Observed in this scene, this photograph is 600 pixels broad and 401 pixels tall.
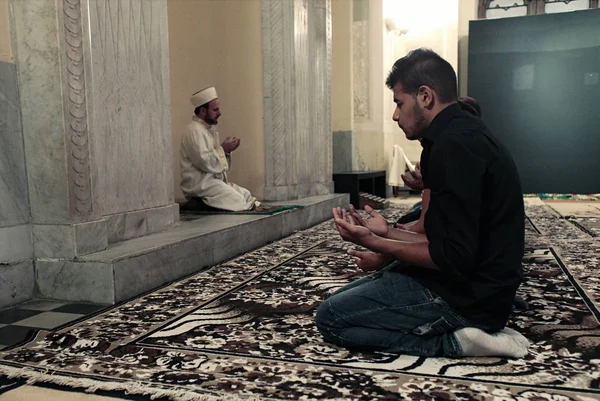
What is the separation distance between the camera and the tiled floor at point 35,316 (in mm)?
2680

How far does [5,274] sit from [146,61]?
6.23 feet

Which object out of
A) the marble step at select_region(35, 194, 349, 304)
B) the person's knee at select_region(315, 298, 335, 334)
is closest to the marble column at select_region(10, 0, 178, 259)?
the marble step at select_region(35, 194, 349, 304)

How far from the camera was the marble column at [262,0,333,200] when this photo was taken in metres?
7.12

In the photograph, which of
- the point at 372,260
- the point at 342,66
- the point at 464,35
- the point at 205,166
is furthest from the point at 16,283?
the point at 464,35

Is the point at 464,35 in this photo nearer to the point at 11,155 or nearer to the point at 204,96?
the point at 204,96

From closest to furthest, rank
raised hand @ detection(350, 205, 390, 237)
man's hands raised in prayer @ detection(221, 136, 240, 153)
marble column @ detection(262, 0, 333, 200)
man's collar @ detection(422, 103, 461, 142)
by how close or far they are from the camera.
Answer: man's collar @ detection(422, 103, 461, 142)
raised hand @ detection(350, 205, 390, 237)
man's hands raised in prayer @ detection(221, 136, 240, 153)
marble column @ detection(262, 0, 333, 200)

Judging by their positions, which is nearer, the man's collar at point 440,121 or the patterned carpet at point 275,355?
the patterned carpet at point 275,355

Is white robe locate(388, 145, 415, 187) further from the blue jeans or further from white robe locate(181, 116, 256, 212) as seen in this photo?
the blue jeans

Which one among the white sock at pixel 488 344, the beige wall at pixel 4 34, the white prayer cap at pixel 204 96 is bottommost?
the white sock at pixel 488 344

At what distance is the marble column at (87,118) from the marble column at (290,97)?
2930 mm

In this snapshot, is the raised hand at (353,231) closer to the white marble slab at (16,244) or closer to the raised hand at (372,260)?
the raised hand at (372,260)

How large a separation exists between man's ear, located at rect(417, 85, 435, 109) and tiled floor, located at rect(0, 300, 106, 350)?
2.09 metres

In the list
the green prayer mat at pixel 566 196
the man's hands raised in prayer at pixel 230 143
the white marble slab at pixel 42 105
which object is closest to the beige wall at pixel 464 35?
the green prayer mat at pixel 566 196

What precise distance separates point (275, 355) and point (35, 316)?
1.49 meters
